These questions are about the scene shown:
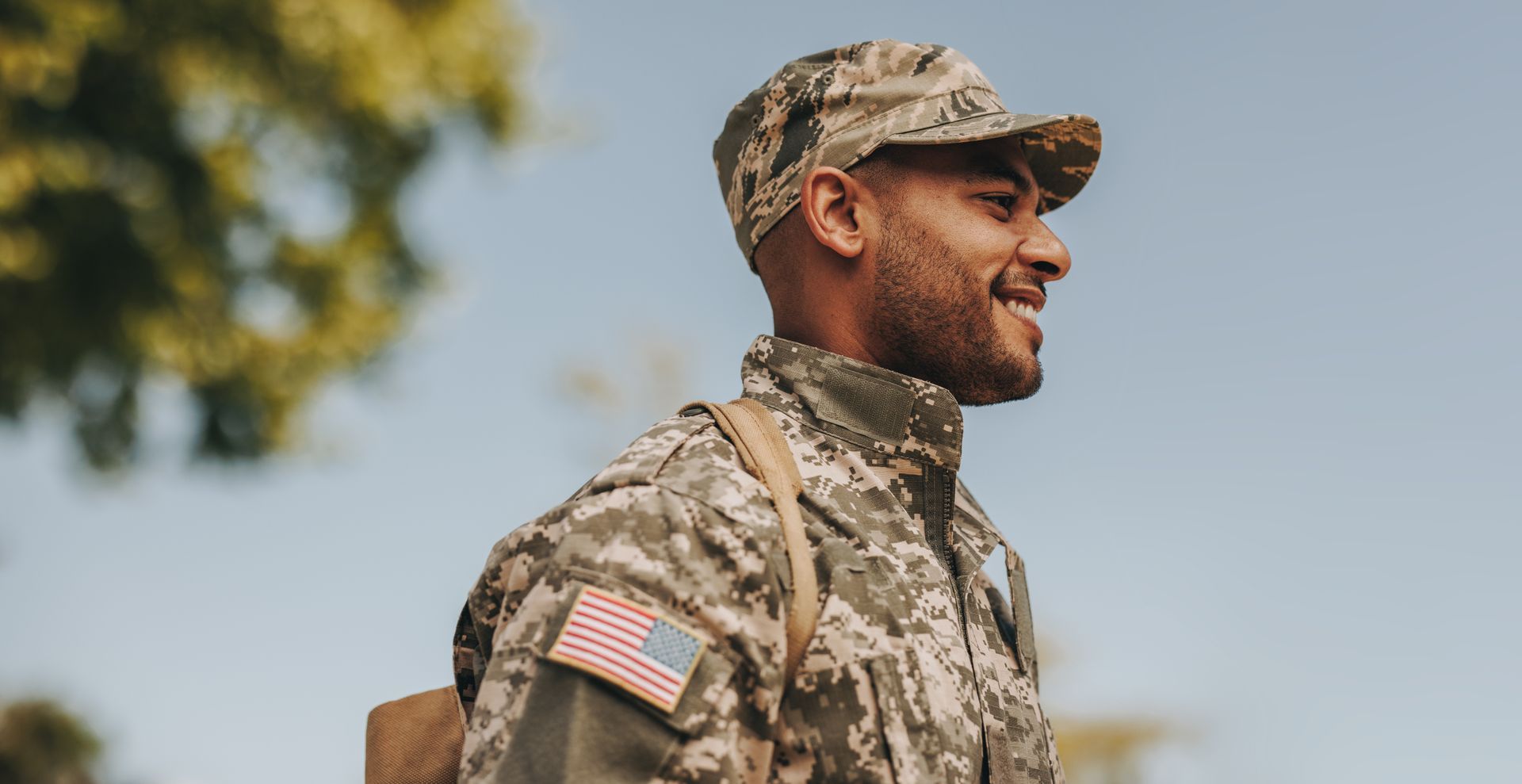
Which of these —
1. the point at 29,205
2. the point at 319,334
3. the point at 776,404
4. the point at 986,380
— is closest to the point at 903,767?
the point at 776,404

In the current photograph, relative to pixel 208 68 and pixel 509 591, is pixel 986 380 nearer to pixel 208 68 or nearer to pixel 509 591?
pixel 509 591

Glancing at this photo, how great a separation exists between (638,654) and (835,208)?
1.26 metres

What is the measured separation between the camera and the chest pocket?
1717 millimetres

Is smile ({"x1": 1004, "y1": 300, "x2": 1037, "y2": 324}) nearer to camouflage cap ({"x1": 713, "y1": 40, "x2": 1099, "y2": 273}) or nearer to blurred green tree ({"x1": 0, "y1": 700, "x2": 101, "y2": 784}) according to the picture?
camouflage cap ({"x1": 713, "y1": 40, "x2": 1099, "y2": 273})

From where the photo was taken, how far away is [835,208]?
8.40 feet

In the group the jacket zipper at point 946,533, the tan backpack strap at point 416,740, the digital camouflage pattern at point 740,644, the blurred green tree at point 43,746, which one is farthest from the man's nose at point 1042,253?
the blurred green tree at point 43,746

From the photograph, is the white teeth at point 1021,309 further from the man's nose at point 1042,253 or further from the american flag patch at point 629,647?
the american flag patch at point 629,647

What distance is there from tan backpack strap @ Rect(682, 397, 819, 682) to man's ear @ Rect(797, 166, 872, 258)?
0.47 metres

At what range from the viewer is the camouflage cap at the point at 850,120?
2.53 m

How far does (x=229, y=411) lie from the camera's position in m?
7.65

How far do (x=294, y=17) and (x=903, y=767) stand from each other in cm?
655

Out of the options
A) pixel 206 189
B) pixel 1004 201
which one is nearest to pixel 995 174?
pixel 1004 201

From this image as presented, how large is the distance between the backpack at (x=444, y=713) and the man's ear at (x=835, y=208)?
21.3 inches

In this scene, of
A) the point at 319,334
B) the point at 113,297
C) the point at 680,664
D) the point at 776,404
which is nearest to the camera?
the point at 680,664
